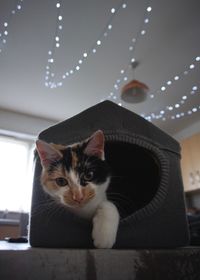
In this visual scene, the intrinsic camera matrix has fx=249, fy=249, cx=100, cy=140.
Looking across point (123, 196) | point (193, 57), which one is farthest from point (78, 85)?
point (123, 196)

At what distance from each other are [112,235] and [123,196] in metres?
0.22

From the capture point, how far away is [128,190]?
859 mm

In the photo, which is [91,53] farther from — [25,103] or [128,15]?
[25,103]

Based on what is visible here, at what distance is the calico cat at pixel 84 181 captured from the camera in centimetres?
63

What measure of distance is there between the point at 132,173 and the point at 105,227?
38cm

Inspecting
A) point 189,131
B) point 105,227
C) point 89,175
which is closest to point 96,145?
point 89,175

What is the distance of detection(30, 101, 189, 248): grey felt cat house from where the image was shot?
0.66 m

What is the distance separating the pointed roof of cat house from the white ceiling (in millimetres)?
1039

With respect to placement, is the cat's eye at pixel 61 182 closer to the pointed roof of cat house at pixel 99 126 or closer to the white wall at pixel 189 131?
the pointed roof of cat house at pixel 99 126

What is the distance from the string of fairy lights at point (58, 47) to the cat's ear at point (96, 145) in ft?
3.91

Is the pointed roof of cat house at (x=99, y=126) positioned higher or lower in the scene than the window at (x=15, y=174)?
lower

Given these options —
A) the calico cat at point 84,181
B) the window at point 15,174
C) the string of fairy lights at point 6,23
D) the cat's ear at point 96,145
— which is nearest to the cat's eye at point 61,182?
the calico cat at point 84,181

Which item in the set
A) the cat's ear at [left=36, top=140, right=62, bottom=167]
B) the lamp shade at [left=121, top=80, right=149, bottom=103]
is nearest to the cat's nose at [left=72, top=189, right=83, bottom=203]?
the cat's ear at [left=36, top=140, right=62, bottom=167]

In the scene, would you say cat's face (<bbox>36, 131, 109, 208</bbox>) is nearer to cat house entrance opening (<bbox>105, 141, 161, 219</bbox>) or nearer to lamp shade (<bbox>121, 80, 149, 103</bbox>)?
cat house entrance opening (<bbox>105, 141, 161, 219</bbox>)
